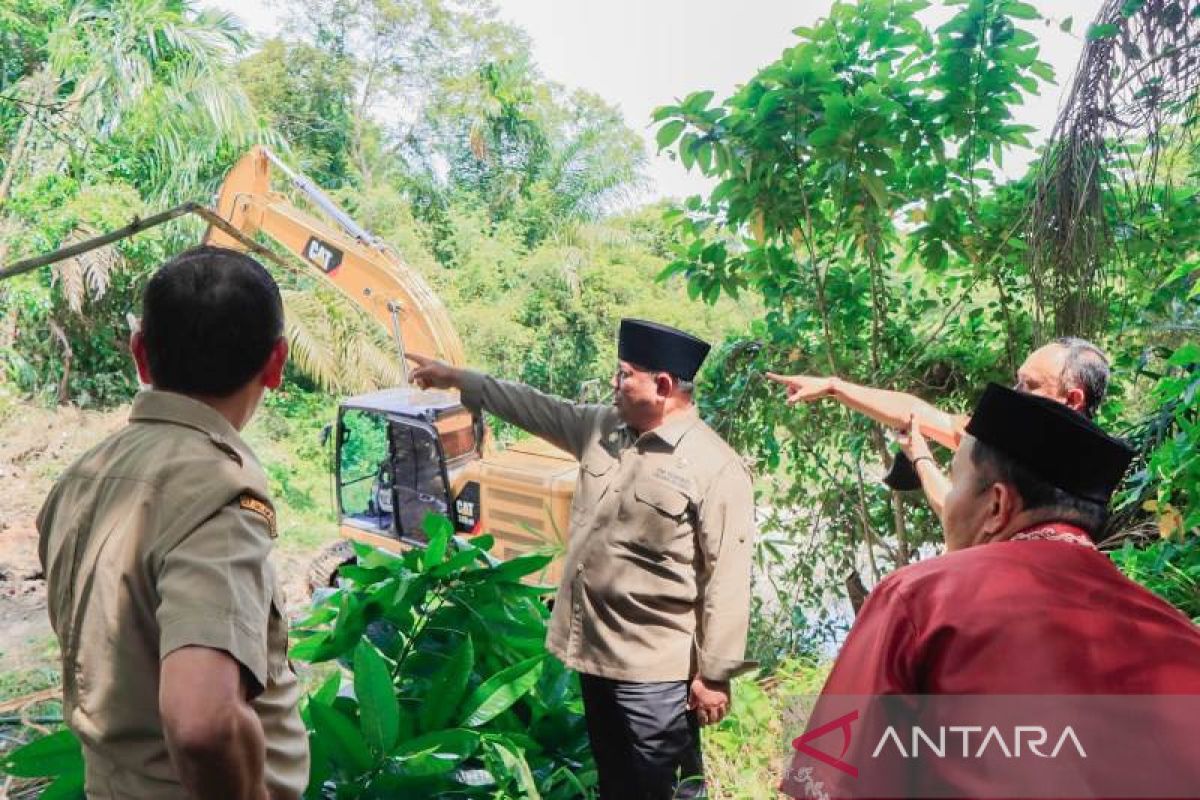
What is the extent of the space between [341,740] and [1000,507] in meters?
1.06

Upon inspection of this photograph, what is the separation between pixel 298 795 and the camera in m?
1.13

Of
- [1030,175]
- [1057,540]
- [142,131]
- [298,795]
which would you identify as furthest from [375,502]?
[142,131]

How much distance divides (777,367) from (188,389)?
321 centimetres

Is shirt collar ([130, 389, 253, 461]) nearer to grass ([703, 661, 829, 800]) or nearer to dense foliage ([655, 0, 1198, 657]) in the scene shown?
grass ([703, 661, 829, 800])

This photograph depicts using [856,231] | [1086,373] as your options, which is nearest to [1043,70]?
[856,231]

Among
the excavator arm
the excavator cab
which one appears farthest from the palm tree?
the excavator cab

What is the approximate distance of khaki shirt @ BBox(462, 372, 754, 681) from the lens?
2254 mm

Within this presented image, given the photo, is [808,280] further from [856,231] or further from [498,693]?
[498,693]

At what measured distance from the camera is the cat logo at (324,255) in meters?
5.68

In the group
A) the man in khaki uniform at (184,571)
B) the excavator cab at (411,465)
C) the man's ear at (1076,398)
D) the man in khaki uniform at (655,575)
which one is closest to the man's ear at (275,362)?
the man in khaki uniform at (184,571)

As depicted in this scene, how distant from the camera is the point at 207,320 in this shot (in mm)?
1079

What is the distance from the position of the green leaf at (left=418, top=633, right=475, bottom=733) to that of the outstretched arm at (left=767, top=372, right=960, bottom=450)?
110cm

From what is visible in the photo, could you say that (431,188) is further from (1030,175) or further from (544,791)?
(544,791)

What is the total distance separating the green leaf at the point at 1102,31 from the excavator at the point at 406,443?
3082 millimetres
